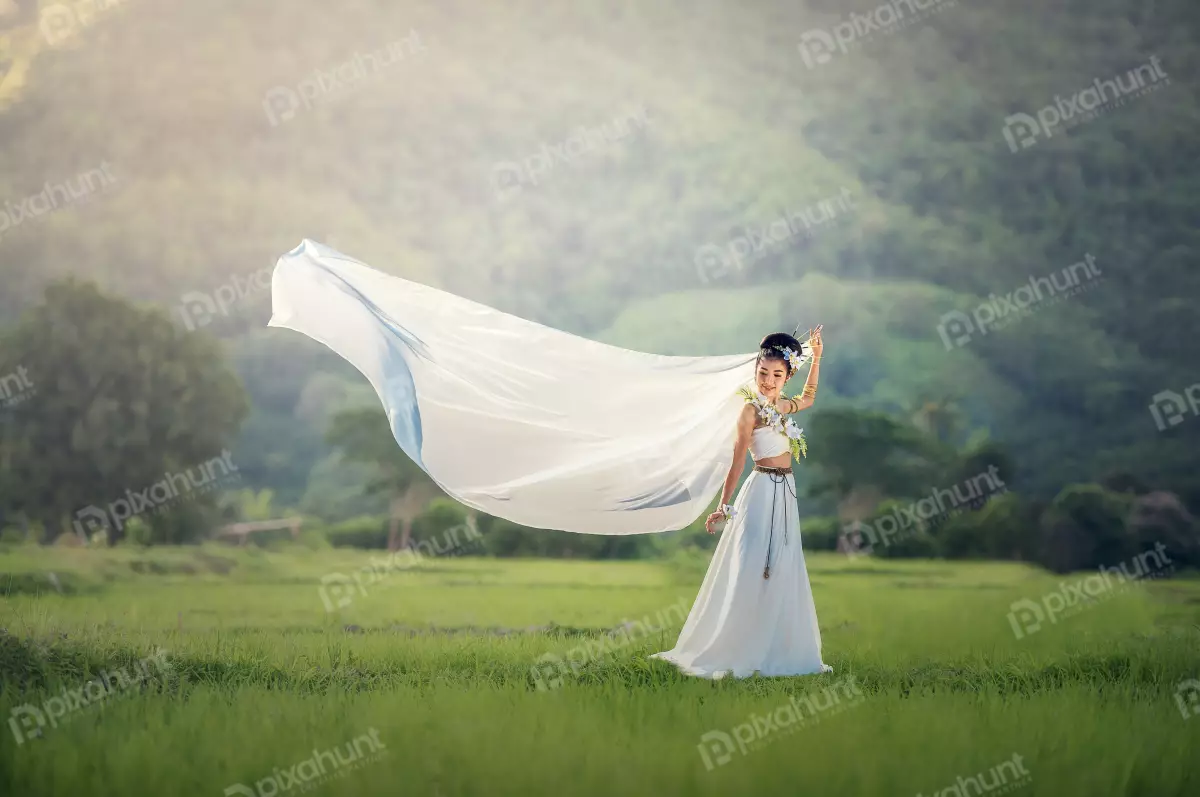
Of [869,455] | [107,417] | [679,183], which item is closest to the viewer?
[107,417]

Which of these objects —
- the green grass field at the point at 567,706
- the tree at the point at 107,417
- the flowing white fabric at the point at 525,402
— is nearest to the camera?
the green grass field at the point at 567,706

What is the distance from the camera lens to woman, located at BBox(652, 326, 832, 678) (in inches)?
188

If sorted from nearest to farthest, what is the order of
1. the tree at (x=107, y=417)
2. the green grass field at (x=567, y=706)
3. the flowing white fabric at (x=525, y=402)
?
the green grass field at (x=567, y=706), the flowing white fabric at (x=525, y=402), the tree at (x=107, y=417)

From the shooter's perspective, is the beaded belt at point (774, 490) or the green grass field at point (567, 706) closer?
the green grass field at point (567, 706)

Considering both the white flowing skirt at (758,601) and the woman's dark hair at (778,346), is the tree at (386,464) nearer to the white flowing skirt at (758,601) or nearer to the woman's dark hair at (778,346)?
the white flowing skirt at (758,601)

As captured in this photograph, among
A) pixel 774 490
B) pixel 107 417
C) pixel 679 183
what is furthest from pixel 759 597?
pixel 107 417

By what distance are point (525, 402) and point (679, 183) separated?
6.77m

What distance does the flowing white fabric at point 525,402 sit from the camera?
4738 mm

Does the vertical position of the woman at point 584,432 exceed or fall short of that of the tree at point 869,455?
it exceeds it

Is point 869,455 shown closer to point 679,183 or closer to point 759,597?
point 679,183

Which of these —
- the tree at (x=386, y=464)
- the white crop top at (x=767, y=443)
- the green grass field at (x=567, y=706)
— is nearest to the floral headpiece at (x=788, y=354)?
the white crop top at (x=767, y=443)

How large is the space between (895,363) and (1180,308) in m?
3.28

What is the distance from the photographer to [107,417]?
388 inches

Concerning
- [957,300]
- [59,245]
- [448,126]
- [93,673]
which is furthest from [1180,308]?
[59,245]
